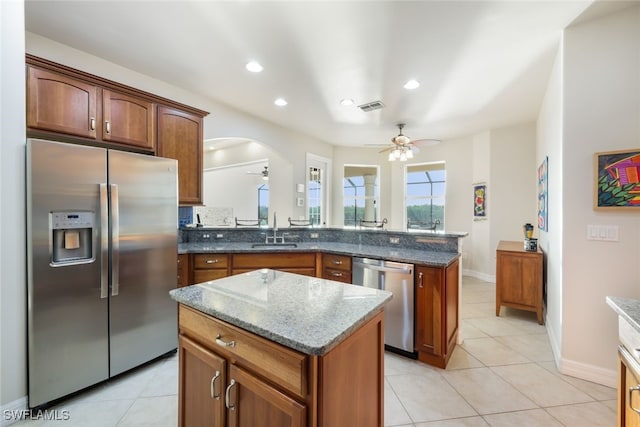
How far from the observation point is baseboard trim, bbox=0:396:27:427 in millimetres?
1672

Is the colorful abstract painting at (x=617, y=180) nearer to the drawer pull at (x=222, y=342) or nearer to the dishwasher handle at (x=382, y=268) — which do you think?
the dishwasher handle at (x=382, y=268)

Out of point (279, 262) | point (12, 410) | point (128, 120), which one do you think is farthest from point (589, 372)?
→ point (128, 120)

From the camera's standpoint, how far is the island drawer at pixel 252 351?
90 cm

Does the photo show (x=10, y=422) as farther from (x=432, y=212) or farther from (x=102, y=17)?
(x=432, y=212)

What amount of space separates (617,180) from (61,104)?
164 inches

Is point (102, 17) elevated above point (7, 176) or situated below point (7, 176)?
above

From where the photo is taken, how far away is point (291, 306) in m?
1.21

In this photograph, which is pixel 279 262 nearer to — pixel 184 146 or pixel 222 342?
pixel 184 146

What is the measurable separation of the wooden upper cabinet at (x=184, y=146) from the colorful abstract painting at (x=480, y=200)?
490cm

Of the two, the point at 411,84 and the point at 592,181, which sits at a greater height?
the point at 411,84

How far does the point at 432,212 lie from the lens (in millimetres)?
6230

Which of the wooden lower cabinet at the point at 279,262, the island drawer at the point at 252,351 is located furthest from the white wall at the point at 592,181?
the island drawer at the point at 252,351

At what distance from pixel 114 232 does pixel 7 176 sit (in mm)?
654

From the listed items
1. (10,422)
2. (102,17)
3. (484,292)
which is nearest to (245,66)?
(102,17)
